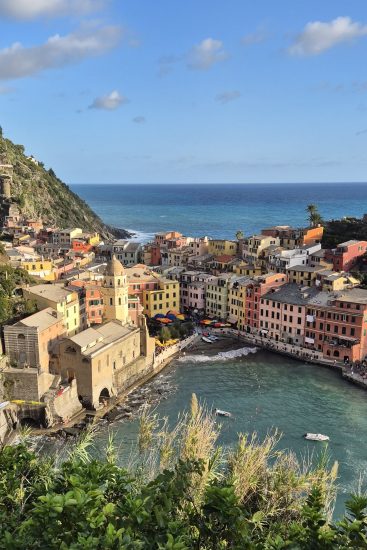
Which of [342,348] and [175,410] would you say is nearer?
[175,410]

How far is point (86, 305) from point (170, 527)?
121 feet

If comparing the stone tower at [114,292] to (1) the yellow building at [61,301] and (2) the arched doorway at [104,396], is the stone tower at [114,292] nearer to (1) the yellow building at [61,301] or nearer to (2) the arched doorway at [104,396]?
(1) the yellow building at [61,301]

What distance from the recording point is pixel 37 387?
33.8 m

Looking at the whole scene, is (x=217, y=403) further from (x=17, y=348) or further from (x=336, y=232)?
(x=336, y=232)

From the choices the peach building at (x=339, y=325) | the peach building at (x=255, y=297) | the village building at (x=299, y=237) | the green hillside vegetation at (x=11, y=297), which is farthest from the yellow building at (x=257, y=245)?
the green hillside vegetation at (x=11, y=297)

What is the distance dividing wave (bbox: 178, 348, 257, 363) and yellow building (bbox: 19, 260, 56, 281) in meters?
18.3

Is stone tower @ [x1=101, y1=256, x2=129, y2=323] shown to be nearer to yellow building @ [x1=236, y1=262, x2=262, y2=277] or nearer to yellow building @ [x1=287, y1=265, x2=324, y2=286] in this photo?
yellow building @ [x1=236, y1=262, x2=262, y2=277]

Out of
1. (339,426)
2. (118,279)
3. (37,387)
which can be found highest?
(118,279)

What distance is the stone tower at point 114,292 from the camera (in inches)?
1727

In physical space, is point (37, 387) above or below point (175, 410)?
above

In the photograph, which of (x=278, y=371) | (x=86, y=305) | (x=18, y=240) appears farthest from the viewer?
(x=18, y=240)

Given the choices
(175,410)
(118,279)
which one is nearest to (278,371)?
(175,410)

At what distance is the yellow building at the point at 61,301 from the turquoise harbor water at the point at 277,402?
915cm

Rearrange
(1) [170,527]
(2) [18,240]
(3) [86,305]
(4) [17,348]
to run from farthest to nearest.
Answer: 1. (2) [18,240]
2. (3) [86,305]
3. (4) [17,348]
4. (1) [170,527]
